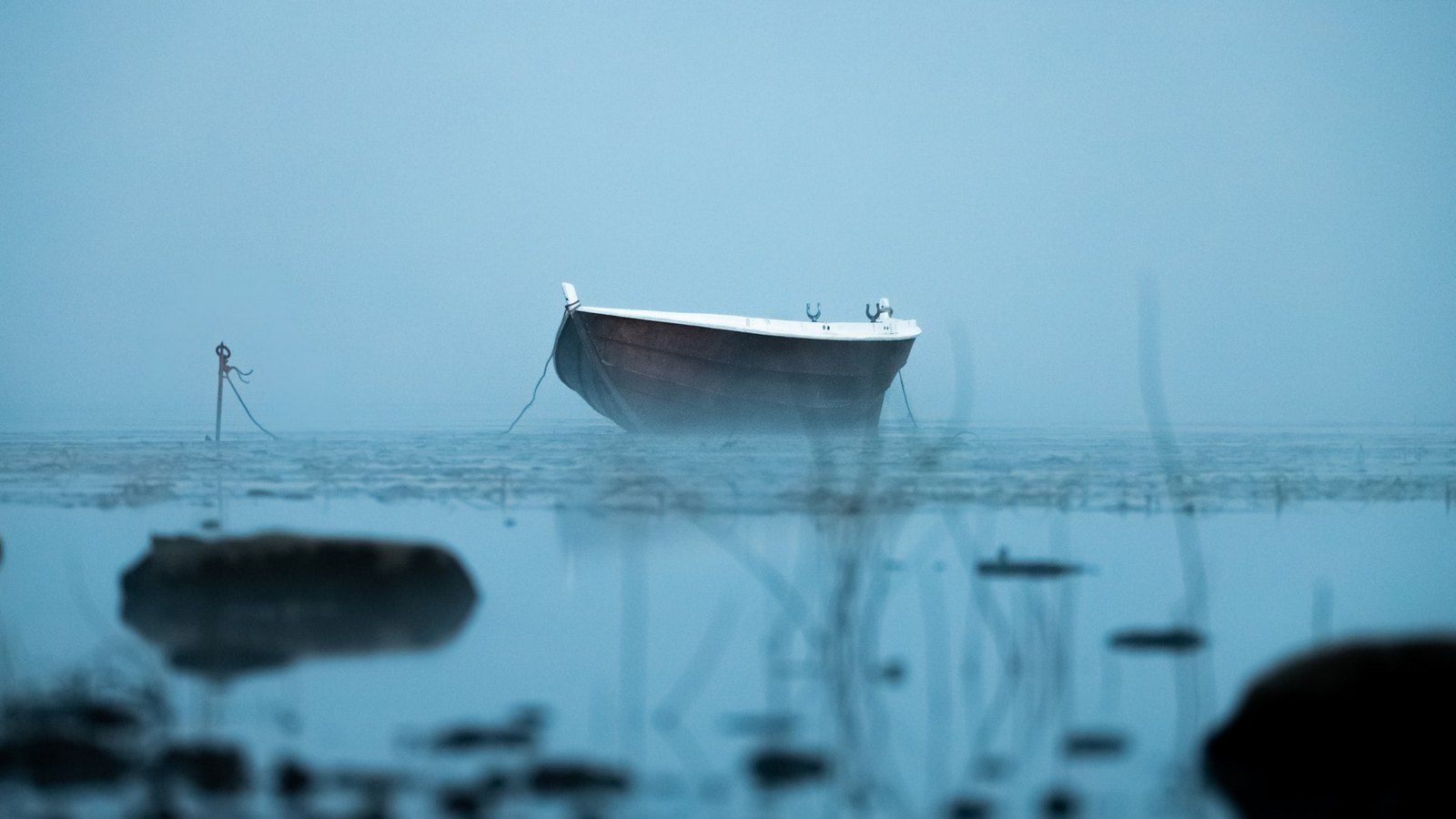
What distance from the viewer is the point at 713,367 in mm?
19531

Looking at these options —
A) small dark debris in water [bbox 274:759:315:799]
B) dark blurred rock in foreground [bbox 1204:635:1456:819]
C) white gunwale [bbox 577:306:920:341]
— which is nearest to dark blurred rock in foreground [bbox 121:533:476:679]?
small dark debris in water [bbox 274:759:315:799]

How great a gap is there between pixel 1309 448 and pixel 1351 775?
52.5ft

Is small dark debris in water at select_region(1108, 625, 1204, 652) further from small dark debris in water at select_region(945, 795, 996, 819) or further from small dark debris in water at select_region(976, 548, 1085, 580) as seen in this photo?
small dark debris in water at select_region(945, 795, 996, 819)

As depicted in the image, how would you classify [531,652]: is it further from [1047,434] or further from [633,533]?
[1047,434]

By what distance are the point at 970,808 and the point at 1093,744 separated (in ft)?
2.36

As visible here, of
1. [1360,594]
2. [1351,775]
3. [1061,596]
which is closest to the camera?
[1351,775]

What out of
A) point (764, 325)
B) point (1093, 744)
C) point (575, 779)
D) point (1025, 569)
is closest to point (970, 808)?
point (1093, 744)

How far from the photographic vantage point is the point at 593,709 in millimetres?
4621

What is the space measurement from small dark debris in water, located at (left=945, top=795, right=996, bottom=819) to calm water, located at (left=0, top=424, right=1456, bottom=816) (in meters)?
0.02

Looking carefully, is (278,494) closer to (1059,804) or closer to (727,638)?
(727,638)

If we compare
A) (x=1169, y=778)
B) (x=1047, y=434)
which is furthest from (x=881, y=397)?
(x=1169, y=778)

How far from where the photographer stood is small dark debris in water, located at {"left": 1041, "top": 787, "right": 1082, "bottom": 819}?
360cm

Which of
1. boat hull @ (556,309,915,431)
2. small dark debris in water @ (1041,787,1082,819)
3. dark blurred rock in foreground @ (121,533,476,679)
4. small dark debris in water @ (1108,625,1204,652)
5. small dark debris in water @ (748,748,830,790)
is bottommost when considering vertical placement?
small dark debris in water @ (1041,787,1082,819)

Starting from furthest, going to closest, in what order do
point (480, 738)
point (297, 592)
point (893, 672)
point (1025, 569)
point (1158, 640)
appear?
point (1025, 569), point (297, 592), point (1158, 640), point (893, 672), point (480, 738)
